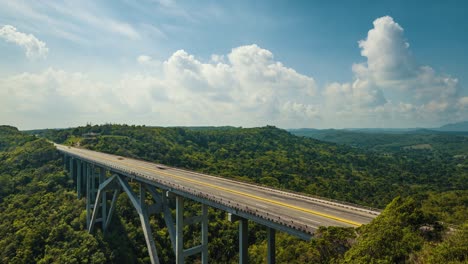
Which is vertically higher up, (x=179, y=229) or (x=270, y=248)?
(x=270, y=248)

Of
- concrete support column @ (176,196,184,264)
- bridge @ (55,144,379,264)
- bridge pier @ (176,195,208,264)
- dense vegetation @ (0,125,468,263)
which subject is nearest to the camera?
dense vegetation @ (0,125,468,263)

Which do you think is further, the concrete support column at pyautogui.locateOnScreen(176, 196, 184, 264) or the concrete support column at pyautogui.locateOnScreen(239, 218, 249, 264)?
the concrete support column at pyautogui.locateOnScreen(176, 196, 184, 264)

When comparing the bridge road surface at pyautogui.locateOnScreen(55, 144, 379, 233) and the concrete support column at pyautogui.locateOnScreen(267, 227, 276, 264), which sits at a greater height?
the bridge road surface at pyautogui.locateOnScreen(55, 144, 379, 233)

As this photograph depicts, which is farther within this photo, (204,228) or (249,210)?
(204,228)

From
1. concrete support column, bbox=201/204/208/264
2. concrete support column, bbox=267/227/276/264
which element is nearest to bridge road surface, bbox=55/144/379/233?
A: concrete support column, bbox=267/227/276/264

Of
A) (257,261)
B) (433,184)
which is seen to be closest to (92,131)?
(257,261)

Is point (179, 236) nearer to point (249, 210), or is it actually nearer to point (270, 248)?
point (249, 210)

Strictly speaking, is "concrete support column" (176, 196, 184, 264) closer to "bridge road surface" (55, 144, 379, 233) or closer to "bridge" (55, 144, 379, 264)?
"bridge" (55, 144, 379, 264)

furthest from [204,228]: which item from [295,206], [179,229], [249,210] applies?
[295,206]

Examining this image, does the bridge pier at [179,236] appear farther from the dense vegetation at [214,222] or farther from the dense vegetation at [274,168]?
the dense vegetation at [274,168]

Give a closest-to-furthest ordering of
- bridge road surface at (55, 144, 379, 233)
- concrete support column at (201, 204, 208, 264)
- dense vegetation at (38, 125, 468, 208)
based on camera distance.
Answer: bridge road surface at (55, 144, 379, 233) < concrete support column at (201, 204, 208, 264) < dense vegetation at (38, 125, 468, 208)

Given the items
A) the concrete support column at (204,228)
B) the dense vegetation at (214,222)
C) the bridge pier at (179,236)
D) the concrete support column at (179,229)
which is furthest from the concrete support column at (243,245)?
the concrete support column at (179,229)
